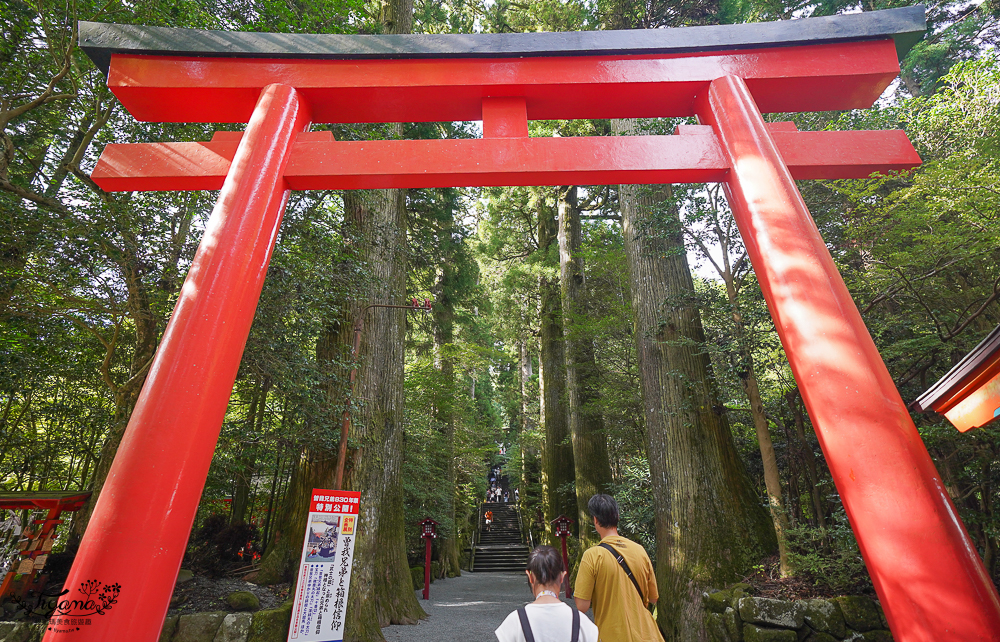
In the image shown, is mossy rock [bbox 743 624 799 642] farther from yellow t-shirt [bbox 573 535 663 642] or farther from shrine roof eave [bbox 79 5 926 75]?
shrine roof eave [bbox 79 5 926 75]

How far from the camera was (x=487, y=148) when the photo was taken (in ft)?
9.11

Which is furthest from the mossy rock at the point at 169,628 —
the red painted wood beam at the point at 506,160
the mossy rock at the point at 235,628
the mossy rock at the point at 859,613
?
the mossy rock at the point at 859,613

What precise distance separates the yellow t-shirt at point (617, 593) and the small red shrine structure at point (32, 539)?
6.06 meters

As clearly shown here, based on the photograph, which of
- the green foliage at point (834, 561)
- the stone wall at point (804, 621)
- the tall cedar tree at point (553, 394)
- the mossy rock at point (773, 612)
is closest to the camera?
the stone wall at point (804, 621)

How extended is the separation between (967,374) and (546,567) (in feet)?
7.00

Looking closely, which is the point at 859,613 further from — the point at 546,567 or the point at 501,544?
the point at 501,544

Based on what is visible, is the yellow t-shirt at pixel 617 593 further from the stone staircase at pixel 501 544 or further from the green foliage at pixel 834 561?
the stone staircase at pixel 501 544

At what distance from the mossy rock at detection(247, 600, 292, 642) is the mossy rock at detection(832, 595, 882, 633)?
4877 mm

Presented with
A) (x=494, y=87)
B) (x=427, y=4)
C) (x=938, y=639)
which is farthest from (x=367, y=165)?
(x=427, y=4)

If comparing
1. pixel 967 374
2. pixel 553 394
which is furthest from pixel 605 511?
pixel 553 394

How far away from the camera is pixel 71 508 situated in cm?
527

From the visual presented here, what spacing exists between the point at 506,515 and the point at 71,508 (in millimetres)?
19589

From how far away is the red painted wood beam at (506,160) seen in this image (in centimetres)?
267

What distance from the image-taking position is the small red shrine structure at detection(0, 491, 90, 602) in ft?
15.8
